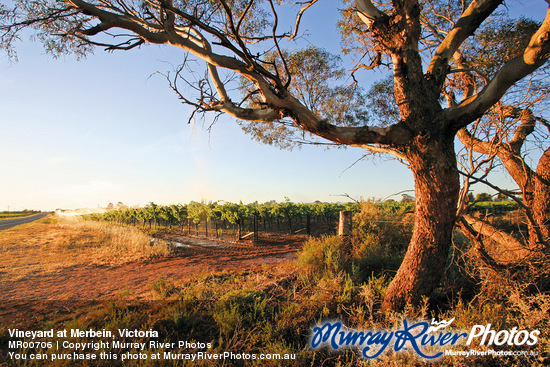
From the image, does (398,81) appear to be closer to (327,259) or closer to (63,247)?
(327,259)

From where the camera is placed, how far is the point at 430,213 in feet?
10.0

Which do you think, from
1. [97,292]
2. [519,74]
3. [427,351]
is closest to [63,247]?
[97,292]

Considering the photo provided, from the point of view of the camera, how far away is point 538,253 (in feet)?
11.4

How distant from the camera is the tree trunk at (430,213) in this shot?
301 cm

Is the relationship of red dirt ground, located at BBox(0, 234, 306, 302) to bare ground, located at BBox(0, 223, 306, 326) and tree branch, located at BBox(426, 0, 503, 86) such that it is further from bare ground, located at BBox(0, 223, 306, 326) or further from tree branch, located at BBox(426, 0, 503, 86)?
tree branch, located at BBox(426, 0, 503, 86)

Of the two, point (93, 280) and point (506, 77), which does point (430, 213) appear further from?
point (93, 280)

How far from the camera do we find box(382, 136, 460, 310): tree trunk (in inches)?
119

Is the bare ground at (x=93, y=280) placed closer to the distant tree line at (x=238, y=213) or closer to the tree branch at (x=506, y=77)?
the distant tree line at (x=238, y=213)

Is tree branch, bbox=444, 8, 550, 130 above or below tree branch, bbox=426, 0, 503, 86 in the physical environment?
below

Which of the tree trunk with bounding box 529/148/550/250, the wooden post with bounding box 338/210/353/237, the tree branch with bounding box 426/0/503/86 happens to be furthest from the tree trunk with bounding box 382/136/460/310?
the wooden post with bounding box 338/210/353/237

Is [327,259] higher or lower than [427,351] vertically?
higher

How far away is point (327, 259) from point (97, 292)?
5.56 metres

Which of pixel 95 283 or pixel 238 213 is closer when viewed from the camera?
pixel 95 283

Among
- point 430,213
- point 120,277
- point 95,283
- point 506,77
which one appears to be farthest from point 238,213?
point 506,77
